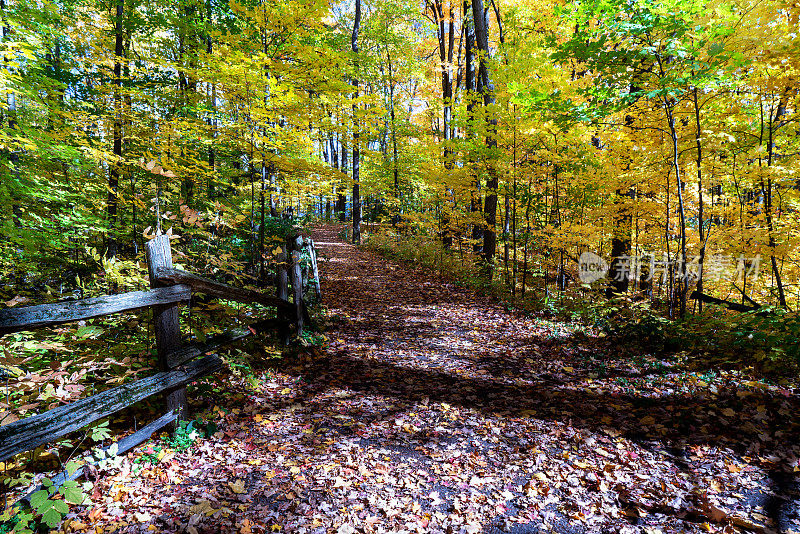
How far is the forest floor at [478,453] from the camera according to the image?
2768 mm

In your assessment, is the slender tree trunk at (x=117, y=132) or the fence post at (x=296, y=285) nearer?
the fence post at (x=296, y=285)

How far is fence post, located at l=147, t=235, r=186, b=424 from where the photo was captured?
3.36 metres

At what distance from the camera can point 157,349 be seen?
11.2ft

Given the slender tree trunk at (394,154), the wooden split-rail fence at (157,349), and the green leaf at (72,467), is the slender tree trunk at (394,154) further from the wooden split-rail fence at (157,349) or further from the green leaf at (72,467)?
the green leaf at (72,467)

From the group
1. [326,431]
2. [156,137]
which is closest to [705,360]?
[326,431]

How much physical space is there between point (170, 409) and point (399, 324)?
4968 millimetres

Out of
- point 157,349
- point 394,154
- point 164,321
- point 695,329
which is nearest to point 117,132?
point 164,321

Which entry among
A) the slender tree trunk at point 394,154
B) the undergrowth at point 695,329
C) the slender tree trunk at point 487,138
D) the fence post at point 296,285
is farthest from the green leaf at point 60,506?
the slender tree trunk at point 394,154

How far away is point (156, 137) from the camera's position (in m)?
7.04

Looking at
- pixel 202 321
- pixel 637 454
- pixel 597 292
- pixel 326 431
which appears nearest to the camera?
pixel 637 454

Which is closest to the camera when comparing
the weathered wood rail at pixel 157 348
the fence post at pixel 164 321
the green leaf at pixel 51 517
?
the green leaf at pixel 51 517

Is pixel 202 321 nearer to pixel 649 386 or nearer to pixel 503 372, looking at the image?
pixel 503 372

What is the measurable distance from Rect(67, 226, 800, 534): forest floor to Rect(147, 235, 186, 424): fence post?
56 centimetres

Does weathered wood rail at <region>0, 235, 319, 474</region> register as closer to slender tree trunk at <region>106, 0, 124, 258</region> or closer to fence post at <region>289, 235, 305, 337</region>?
fence post at <region>289, 235, 305, 337</region>
